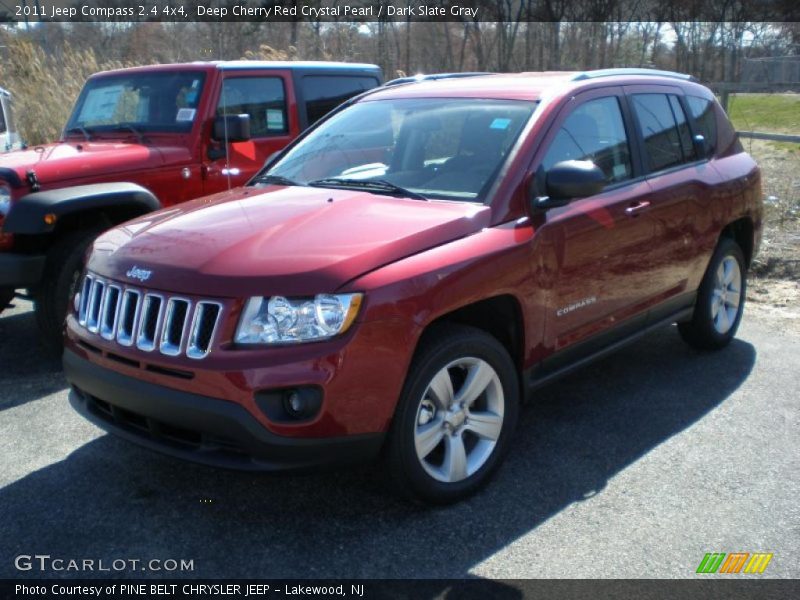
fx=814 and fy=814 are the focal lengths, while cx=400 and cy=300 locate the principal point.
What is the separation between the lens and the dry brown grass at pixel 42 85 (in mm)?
11523

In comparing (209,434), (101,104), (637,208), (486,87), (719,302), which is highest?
(486,87)

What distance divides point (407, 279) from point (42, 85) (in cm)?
1039

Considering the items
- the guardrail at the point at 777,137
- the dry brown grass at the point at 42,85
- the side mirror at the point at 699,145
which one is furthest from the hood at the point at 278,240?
the dry brown grass at the point at 42,85

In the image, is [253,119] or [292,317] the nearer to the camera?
[292,317]

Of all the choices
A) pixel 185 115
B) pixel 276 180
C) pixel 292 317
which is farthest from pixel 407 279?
pixel 185 115

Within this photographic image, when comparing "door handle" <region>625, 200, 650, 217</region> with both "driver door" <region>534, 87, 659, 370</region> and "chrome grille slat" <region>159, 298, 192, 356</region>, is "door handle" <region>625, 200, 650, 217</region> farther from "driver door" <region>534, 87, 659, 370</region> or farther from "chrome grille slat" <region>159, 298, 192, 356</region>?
"chrome grille slat" <region>159, 298, 192, 356</region>

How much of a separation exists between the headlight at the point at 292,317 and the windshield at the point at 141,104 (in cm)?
365

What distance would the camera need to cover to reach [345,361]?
3014 millimetres

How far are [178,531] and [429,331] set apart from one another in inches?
52.2

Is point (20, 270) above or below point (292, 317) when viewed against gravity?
below

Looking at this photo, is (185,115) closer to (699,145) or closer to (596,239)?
(596,239)

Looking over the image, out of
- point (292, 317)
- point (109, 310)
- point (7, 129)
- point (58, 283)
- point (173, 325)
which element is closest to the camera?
point (292, 317)

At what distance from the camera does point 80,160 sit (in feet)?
18.7

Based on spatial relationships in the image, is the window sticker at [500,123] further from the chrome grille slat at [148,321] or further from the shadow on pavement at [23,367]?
the shadow on pavement at [23,367]
